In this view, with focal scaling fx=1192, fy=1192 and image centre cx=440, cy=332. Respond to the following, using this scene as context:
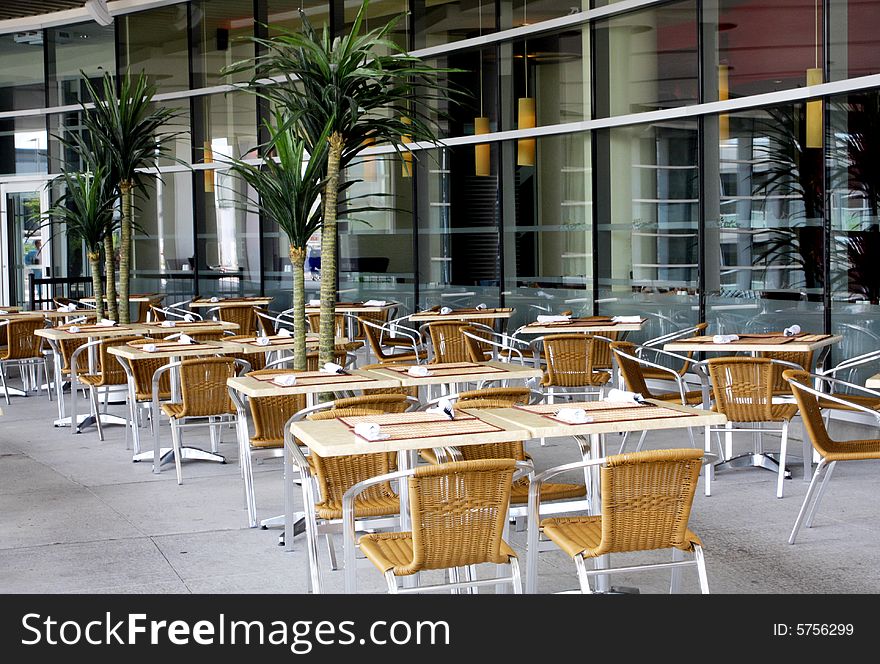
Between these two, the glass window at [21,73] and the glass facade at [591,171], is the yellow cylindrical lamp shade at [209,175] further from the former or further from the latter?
the glass window at [21,73]

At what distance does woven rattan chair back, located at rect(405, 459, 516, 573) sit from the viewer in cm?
→ 372

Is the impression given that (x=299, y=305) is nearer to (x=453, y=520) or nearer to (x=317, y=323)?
(x=453, y=520)

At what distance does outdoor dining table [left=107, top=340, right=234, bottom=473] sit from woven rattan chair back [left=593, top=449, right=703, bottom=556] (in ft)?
14.4

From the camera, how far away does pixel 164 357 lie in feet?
26.8

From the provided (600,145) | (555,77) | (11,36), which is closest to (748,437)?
(600,145)

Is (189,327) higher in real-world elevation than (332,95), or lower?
lower

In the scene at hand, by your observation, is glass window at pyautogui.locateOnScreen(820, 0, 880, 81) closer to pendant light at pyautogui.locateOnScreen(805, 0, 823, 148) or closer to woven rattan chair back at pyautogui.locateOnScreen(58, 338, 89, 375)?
pendant light at pyautogui.locateOnScreen(805, 0, 823, 148)

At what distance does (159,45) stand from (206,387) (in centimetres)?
1035

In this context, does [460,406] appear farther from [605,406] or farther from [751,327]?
[751,327]

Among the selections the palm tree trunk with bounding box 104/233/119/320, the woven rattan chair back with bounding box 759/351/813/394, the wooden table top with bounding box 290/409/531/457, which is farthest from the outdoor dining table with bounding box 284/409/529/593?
the palm tree trunk with bounding box 104/233/119/320

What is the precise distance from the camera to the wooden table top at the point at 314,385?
19.8 feet

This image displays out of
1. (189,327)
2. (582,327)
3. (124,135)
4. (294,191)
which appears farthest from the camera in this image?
(124,135)

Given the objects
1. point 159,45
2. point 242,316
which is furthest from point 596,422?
point 159,45
